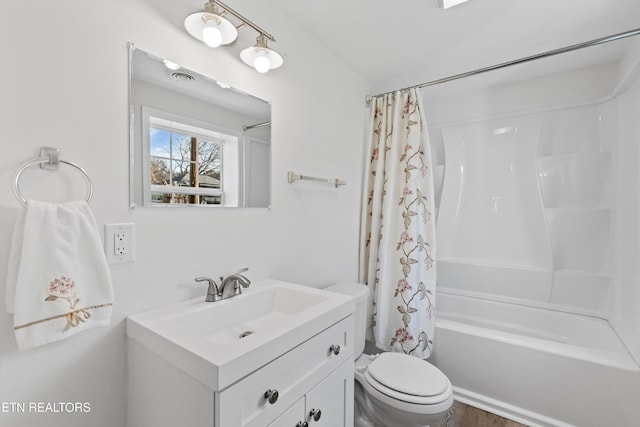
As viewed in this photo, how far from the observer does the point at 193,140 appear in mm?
1173

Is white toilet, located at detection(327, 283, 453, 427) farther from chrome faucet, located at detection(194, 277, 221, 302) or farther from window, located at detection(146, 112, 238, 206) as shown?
window, located at detection(146, 112, 238, 206)

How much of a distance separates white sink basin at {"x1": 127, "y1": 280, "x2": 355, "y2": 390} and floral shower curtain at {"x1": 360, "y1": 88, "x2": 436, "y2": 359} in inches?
36.1

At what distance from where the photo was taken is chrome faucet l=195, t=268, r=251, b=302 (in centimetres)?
114

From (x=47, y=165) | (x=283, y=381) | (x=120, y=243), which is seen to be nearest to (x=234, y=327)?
(x=283, y=381)

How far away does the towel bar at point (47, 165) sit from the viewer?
737mm

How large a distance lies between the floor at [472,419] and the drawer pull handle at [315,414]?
1.04 m

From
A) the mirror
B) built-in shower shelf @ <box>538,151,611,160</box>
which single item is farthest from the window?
built-in shower shelf @ <box>538,151,611,160</box>

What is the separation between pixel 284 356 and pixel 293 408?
197 millimetres

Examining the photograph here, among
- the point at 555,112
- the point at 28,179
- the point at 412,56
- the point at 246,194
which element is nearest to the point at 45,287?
the point at 28,179

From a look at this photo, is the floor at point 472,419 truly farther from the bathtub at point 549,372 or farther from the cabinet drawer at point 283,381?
the cabinet drawer at point 283,381

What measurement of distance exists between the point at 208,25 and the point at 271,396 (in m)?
1.32

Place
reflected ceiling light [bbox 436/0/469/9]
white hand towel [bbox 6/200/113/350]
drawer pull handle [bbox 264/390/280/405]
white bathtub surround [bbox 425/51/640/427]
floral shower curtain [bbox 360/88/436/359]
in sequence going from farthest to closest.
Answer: floral shower curtain [bbox 360/88/436/359] → white bathtub surround [bbox 425/51/640/427] → reflected ceiling light [bbox 436/0/469/9] → drawer pull handle [bbox 264/390/280/405] → white hand towel [bbox 6/200/113/350]

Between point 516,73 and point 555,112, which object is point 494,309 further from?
point 516,73

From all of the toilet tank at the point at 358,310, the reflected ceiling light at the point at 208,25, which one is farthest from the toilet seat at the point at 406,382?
the reflected ceiling light at the point at 208,25
